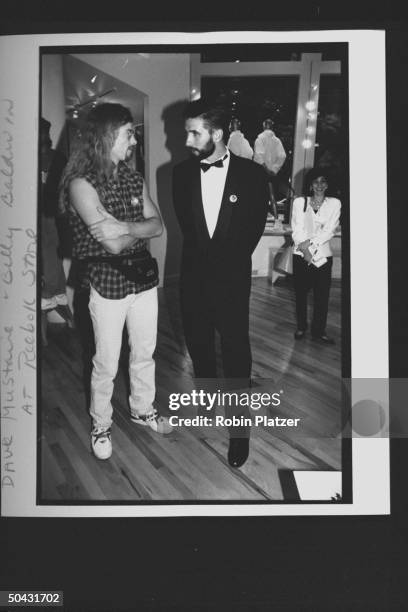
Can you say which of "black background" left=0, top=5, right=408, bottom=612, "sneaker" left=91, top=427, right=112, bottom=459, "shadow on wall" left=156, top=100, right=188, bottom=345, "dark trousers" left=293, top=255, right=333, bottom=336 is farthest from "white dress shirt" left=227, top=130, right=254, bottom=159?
"sneaker" left=91, top=427, right=112, bottom=459

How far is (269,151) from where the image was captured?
1217 millimetres

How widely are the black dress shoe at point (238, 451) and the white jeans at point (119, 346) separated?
31 cm

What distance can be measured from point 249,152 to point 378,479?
3.52 ft

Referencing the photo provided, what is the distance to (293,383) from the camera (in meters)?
1.38

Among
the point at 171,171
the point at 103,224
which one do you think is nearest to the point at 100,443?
the point at 103,224

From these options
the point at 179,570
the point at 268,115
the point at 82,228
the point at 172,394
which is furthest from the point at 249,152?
the point at 179,570

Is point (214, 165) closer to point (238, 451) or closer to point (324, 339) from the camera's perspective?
point (324, 339)

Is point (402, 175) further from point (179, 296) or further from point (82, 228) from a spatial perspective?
point (82, 228)

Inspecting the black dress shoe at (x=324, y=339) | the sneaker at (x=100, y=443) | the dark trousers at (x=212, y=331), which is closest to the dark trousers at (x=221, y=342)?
the dark trousers at (x=212, y=331)

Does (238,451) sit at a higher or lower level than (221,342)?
lower

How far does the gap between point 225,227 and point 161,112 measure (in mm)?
488

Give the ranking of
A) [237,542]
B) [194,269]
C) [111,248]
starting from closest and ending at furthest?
[237,542]
[111,248]
[194,269]

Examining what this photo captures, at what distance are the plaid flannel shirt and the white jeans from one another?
4cm

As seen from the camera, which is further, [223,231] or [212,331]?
[212,331]
